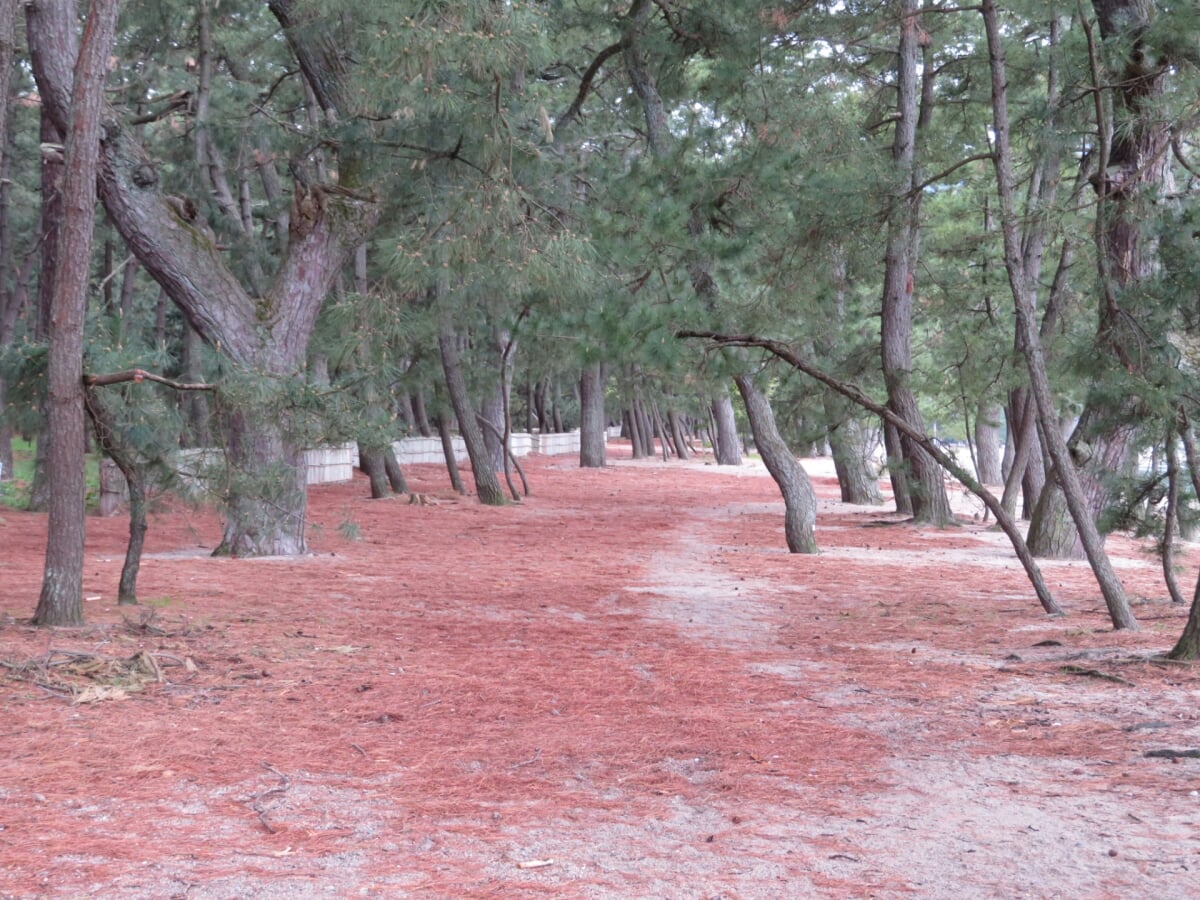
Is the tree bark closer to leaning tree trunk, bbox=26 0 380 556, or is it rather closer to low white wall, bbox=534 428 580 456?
leaning tree trunk, bbox=26 0 380 556

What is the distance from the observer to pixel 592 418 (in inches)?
1352

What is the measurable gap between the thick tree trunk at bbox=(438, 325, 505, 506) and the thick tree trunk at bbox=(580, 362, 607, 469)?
1323 cm

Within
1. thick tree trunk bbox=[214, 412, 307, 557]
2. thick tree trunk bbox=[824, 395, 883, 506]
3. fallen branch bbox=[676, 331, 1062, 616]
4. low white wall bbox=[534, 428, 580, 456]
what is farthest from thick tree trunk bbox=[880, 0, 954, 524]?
low white wall bbox=[534, 428, 580, 456]

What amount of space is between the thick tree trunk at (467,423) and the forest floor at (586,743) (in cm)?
982

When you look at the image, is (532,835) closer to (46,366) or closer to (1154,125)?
(46,366)

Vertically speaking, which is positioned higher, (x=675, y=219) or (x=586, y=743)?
(x=675, y=219)

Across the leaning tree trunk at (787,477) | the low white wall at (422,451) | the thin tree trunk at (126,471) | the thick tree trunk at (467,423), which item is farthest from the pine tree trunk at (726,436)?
the thin tree trunk at (126,471)

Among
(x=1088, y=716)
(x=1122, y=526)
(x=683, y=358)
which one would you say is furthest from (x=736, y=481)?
(x=1088, y=716)

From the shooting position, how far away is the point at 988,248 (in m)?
16.5

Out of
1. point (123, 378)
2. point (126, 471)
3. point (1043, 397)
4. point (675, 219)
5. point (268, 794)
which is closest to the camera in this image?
point (268, 794)

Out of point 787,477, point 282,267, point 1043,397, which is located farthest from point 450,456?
point 1043,397

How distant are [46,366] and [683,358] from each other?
16.1ft

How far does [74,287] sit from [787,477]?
29.8ft

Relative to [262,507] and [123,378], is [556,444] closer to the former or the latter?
[262,507]
